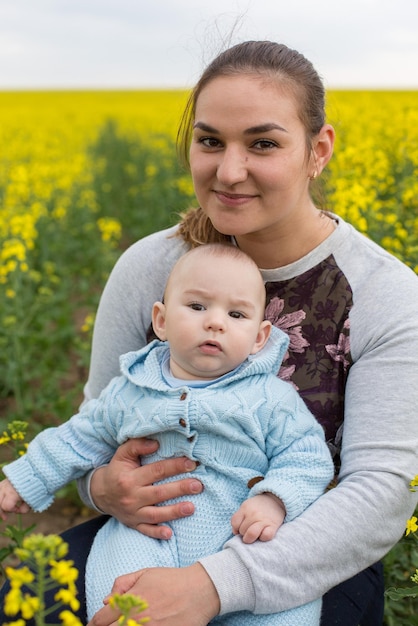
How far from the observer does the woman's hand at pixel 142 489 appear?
1710 millimetres

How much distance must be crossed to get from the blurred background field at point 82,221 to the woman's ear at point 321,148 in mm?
210

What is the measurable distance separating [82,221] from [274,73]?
18.7 feet

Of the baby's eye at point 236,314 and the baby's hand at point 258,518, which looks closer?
the baby's hand at point 258,518

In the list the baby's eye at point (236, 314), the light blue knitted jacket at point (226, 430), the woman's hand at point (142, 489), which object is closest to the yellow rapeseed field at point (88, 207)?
the baby's eye at point (236, 314)

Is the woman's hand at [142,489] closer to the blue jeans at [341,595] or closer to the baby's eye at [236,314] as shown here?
the blue jeans at [341,595]

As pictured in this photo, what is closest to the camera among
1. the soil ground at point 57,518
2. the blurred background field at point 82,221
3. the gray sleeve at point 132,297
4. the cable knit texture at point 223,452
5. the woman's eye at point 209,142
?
the cable knit texture at point 223,452

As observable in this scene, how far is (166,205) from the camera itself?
329 inches

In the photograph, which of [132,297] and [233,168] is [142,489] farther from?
[233,168]

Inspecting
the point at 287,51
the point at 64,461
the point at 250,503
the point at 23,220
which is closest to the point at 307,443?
the point at 250,503

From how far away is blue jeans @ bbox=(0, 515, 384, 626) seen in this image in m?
1.79

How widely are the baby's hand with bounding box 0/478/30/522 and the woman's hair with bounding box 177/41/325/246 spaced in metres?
0.78

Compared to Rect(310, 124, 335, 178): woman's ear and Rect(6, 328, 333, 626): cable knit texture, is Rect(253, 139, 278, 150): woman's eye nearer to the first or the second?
Rect(310, 124, 335, 178): woman's ear

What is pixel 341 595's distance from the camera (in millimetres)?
1836

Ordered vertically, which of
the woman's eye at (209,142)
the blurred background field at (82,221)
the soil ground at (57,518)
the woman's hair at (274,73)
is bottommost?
the soil ground at (57,518)
